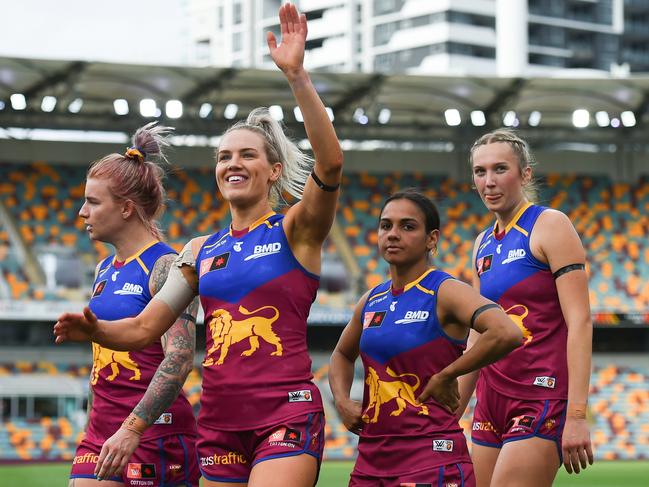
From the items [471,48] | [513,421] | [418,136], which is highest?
[471,48]

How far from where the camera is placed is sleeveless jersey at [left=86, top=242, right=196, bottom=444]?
518cm

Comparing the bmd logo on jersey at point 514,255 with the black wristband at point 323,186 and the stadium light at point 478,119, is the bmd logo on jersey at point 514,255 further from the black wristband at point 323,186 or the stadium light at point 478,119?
the stadium light at point 478,119

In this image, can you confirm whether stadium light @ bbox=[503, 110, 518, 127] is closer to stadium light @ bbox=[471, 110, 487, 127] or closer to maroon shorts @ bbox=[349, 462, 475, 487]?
stadium light @ bbox=[471, 110, 487, 127]

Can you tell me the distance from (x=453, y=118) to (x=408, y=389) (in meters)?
25.7

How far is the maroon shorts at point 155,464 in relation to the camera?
16.7 feet

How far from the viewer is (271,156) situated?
4789 mm

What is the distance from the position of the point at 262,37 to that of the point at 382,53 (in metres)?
10.4

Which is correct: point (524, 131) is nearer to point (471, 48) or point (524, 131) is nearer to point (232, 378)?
point (232, 378)

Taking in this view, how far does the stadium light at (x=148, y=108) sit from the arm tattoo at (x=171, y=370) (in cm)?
2374

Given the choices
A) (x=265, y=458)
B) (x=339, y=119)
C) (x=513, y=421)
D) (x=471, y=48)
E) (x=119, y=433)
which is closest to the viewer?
(x=265, y=458)

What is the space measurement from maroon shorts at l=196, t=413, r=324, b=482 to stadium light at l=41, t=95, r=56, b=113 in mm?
24503

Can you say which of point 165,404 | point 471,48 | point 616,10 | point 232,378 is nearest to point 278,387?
point 232,378

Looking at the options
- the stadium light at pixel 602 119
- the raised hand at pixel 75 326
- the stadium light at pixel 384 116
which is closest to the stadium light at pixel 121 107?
the stadium light at pixel 384 116

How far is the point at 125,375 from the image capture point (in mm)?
5215
